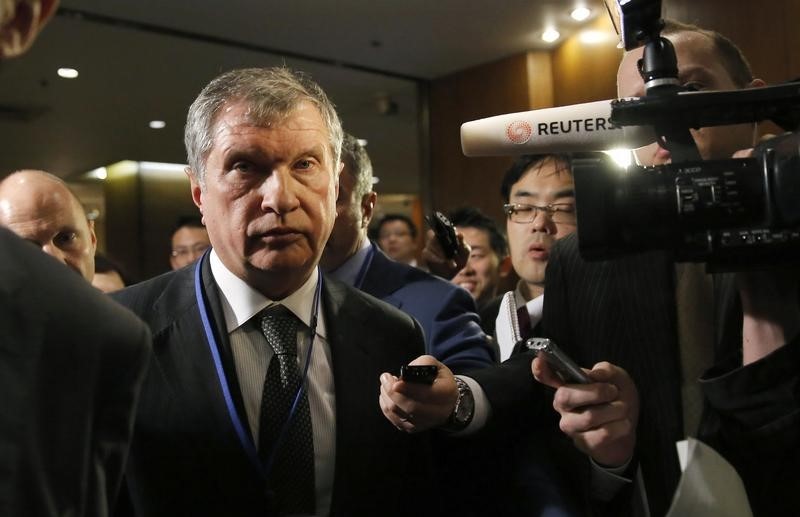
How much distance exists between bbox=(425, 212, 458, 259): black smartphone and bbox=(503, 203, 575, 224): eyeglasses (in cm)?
20

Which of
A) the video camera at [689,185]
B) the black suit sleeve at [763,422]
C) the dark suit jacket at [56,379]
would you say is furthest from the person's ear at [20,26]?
the black suit sleeve at [763,422]

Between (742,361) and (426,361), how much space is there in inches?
16.5

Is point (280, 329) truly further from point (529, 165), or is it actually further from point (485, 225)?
point (485, 225)

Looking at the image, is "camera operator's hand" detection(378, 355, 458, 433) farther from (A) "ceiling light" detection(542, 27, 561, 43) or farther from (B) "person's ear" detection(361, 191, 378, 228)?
(A) "ceiling light" detection(542, 27, 561, 43)

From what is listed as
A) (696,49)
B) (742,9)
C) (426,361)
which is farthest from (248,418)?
(742,9)

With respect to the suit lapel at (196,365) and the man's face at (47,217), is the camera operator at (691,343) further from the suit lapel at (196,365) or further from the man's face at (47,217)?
the man's face at (47,217)

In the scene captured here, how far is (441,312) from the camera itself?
157cm

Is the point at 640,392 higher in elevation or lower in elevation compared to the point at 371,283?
lower

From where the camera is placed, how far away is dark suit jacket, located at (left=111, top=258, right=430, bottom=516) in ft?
3.41

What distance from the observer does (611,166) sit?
2.52 ft

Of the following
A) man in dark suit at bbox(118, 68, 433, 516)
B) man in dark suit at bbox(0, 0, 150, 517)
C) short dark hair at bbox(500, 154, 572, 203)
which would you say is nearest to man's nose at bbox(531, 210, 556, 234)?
short dark hair at bbox(500, 154, 572, 203)

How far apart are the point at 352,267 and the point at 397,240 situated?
238cm

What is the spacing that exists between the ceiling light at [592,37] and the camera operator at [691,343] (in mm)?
3635

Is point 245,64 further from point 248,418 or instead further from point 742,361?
point 742,361
